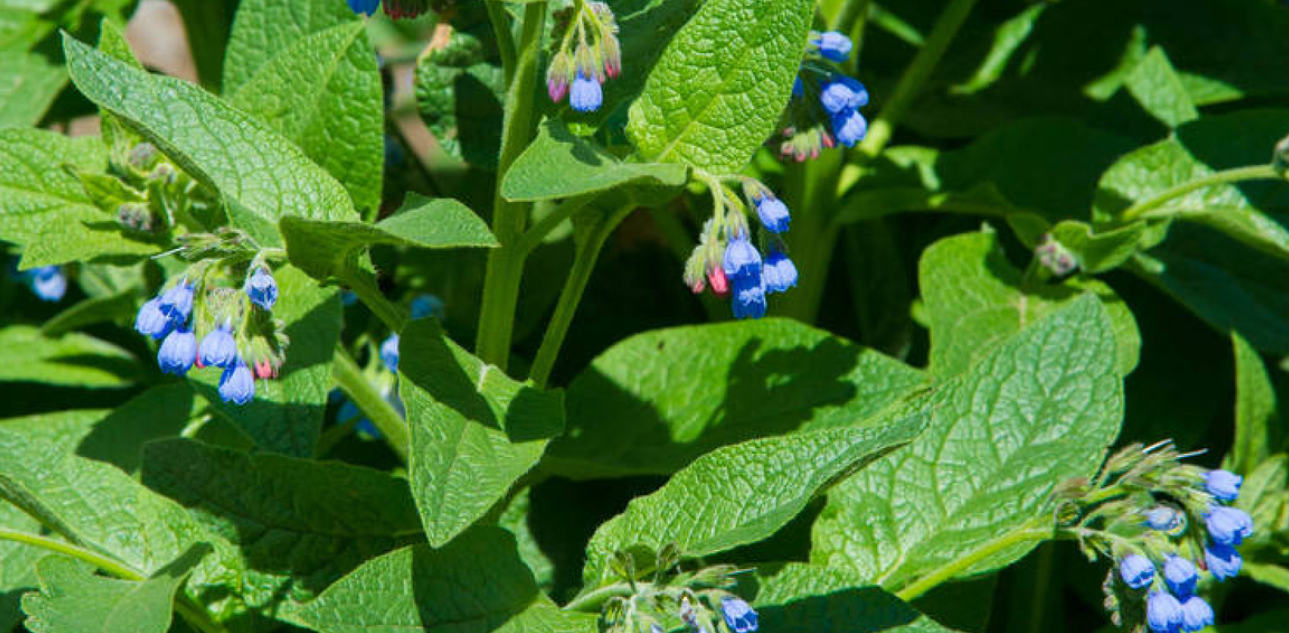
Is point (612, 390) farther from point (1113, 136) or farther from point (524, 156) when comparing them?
point (1113, 136)

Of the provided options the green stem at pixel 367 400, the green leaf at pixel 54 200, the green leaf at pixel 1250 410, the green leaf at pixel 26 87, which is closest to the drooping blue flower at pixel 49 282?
the green leaf at pixel 26 87

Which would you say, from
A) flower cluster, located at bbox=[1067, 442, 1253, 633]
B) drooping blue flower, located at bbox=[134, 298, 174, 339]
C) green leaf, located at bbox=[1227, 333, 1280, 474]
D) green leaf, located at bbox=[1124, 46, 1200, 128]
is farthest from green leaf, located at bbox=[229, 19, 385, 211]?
green leaf, located at bbox=[1124, 46, 1200, 128]

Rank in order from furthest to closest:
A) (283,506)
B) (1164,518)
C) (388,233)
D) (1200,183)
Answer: (1200,183) → (283,506) → (1164,518) → (388,233)

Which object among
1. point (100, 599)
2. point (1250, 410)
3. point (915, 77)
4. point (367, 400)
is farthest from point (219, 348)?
point (1250, 410)

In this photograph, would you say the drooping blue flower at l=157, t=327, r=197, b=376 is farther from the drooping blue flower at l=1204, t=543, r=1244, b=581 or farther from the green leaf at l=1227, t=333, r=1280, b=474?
the green leaf at l=1227, t=333, r=1280, b=474

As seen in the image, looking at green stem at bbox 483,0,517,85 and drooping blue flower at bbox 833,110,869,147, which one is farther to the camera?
drooping blue flower at bbox 833,110,869,147

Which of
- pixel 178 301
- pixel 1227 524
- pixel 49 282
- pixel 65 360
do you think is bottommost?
pixel 65 360

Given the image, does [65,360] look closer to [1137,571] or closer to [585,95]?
[585,95]
